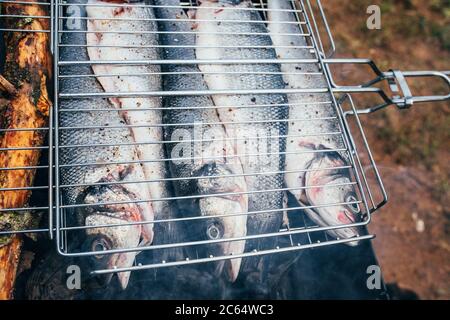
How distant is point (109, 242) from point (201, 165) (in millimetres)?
617

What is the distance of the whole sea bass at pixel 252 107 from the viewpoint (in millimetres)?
1999

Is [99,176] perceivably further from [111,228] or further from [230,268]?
[230,268]

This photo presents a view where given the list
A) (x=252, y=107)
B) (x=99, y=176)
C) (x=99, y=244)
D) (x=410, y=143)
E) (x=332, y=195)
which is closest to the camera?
(x=99, y=244)

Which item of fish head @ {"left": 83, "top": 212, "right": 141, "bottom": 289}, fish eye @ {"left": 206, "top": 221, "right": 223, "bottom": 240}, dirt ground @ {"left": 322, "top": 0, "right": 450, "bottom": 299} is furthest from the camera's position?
dirt ground @ {"left": 322, "top": 0, "right": 450, "bottom": 299}

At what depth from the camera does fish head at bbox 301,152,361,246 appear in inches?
76.0

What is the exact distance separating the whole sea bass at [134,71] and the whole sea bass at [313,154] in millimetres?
769

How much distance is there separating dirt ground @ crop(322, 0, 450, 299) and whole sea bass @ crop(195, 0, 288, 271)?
1828 millimetres

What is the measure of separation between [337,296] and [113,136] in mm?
1682

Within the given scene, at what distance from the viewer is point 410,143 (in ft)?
12.9

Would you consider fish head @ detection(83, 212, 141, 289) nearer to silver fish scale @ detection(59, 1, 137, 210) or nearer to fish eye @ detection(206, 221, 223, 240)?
silver fish scale @ detection(59, 1, 137, 210)

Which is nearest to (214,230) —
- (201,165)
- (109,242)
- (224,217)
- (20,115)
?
(224,217)

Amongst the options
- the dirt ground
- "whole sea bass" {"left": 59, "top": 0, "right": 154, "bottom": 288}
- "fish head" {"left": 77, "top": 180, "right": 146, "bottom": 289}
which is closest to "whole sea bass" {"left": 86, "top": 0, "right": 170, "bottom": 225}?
"whole sea bass" {"left": 59, "top": 0, "right": 154, "bottom": 288}

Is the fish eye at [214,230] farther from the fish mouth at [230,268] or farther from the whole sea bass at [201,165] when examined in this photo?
the fish mouth at [230,268]

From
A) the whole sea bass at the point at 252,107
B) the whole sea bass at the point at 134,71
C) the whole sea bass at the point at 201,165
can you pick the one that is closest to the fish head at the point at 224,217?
the whole sea bass at the point at 201,165
